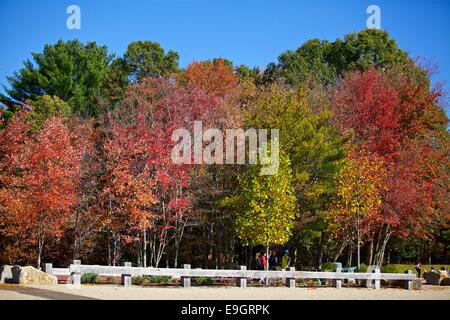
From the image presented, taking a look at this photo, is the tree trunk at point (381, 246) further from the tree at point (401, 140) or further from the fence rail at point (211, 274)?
the fence rail at point (211, 274)

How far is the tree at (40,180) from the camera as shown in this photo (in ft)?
103

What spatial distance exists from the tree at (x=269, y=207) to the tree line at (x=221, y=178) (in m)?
0.07

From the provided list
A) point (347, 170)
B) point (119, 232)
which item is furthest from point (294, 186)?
point (119, 232)

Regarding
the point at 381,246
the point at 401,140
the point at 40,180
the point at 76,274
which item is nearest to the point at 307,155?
the point at 401,140

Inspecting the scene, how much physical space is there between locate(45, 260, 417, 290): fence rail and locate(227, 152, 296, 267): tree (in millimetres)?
4924

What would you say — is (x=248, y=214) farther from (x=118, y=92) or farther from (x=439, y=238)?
(x=439, y=238)

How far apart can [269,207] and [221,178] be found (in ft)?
19.4

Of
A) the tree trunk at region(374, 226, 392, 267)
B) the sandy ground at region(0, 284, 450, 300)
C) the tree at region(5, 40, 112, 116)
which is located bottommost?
the sandy ground at region(0, 284, 450, 300)

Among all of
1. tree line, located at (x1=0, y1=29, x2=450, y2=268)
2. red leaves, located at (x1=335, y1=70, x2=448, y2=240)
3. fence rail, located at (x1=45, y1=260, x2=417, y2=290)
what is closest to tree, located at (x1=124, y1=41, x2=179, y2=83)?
tree line, located at (x1=0, y1=29, x2=450, y2=268)

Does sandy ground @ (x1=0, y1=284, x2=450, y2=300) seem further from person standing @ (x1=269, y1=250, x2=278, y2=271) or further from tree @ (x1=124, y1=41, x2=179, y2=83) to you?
tree @ (x1=124, y1=41, x2=179, y2=83)

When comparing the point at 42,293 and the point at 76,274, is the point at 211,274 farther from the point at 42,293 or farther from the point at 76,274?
the point at 42,293

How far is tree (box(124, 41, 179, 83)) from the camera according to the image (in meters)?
54.7

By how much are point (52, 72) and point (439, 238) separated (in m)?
33.6

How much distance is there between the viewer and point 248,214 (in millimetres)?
31312
